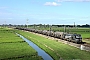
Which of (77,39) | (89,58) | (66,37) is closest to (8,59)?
(89,58)

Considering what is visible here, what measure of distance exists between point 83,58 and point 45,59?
5524mm

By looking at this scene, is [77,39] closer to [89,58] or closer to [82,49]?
[82,49]

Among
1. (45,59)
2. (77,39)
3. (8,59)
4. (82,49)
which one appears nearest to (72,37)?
(77,39)

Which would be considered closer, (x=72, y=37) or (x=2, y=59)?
(x=2, y=59)

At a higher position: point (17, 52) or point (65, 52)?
point (17, 52)

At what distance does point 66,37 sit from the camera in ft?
187

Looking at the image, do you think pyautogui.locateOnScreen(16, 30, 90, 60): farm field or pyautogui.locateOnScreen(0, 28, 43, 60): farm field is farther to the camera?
pyautogui.locateOnScreen(16, 30, 90, 60): farm field

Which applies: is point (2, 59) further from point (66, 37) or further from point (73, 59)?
point (66, 37)

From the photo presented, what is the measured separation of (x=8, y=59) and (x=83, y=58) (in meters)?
10.3

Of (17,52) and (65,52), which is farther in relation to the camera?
(65,52)

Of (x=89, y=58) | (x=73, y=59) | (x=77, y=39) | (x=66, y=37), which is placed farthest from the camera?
(x=66, y=37)

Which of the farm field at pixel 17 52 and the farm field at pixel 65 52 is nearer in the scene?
the farm field at pixel 17 52

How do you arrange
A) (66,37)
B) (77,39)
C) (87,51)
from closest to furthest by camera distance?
(87,51)
(77,39)
(66,37)

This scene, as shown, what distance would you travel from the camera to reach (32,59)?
91.2 ft
